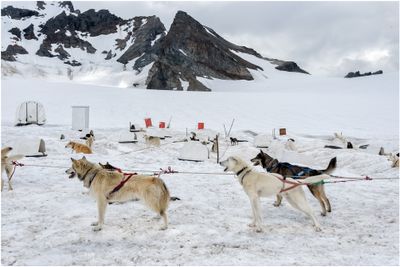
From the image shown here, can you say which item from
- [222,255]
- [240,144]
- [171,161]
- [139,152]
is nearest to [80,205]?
[222,255]

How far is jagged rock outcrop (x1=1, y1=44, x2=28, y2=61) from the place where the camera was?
151850 millimetres

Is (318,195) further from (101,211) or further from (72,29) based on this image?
(72,29)

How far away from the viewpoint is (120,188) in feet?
21.4

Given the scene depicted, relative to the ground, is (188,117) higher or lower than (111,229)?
higher

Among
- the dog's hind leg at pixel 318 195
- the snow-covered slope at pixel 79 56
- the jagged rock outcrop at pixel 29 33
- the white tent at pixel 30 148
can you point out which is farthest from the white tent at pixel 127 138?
the jagged rock outcrop at pixel 29 33

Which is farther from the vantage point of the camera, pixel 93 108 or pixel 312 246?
pixel 93 108

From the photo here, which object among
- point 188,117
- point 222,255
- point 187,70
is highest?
point 187,70

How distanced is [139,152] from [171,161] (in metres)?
2.92

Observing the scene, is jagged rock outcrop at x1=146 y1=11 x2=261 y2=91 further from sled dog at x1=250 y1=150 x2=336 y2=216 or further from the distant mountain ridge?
sled dog at x1=250 y1=150 x2=336 y2=216

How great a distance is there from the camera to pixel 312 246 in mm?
6035

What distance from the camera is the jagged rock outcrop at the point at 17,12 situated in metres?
192

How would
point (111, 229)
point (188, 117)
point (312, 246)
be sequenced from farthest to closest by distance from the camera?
point (188, 117) < point (111, 229) < point (312, 246)

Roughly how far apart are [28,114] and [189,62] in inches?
2717

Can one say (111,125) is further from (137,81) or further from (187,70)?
(137,81)
